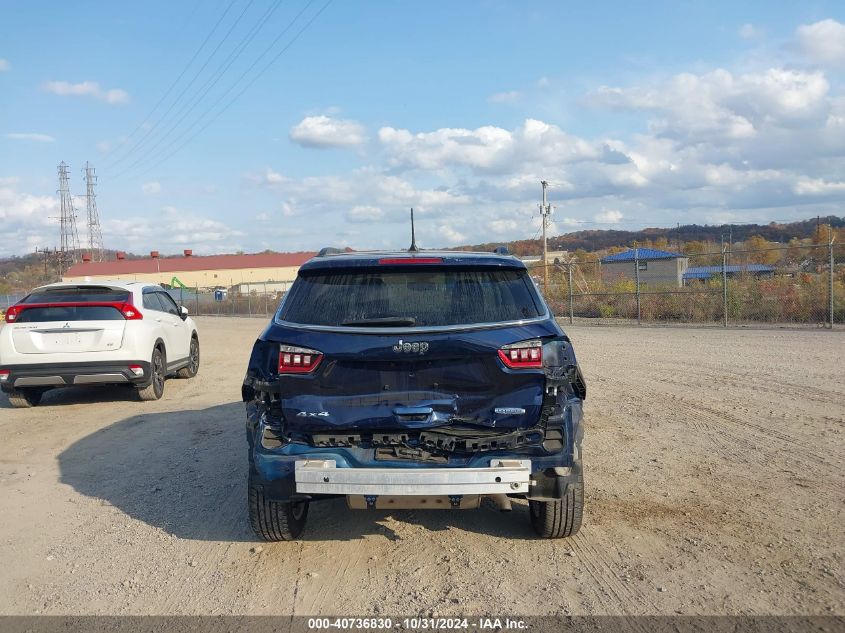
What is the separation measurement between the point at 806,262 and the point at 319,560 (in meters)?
21.9

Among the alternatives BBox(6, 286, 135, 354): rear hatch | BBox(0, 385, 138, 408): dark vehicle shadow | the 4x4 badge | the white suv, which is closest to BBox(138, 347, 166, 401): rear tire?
the white suv

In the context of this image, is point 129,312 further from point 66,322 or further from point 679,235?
point 679,235

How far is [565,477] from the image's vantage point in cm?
427

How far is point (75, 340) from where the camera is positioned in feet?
32.4

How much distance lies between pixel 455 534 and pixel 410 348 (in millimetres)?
1571

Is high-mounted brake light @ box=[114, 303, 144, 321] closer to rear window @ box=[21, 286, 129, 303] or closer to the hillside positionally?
rear window @ box=[21, 286, 129, 303]

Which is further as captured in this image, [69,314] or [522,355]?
[69,314]

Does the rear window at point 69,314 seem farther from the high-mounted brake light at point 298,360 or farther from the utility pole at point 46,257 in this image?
the utility pole at point 46,257

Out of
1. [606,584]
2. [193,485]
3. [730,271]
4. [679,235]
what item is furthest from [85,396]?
[679,235]

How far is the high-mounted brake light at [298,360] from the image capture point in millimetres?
4219

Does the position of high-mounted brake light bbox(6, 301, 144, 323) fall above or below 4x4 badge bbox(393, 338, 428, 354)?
above

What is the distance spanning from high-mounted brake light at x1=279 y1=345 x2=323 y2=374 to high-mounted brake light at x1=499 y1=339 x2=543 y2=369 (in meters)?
1.04

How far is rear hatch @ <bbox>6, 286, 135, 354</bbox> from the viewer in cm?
985

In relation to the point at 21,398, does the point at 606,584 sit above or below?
below
